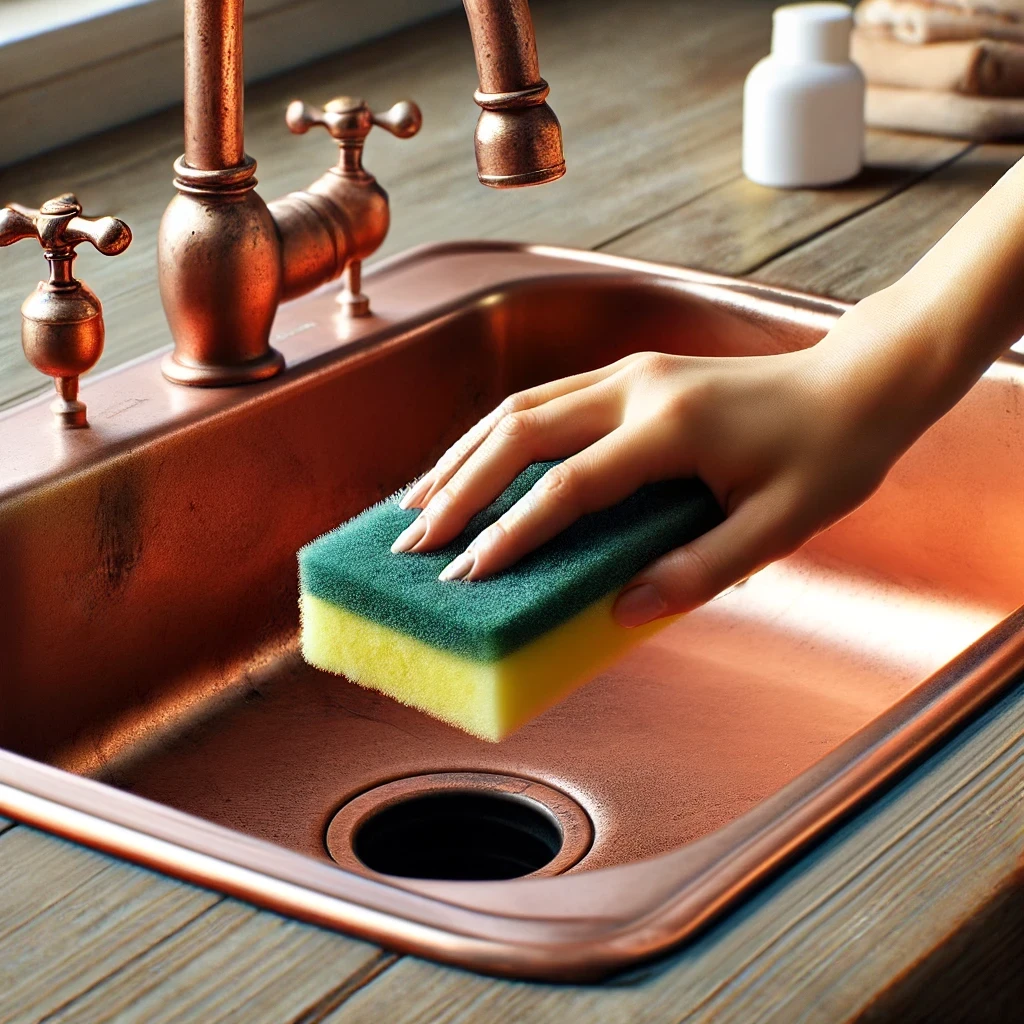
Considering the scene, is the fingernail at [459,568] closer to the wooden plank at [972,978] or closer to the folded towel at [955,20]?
the wooden plank at [972,978]

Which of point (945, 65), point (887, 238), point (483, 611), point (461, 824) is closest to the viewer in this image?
point (483, 611)

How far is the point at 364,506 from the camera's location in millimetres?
1010

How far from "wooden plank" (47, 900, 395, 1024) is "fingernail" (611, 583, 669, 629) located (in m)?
0.26

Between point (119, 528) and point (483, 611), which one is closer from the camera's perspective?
point (483, 611)

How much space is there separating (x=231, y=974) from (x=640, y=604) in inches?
11.5

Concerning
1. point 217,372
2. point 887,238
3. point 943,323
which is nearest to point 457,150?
point 887,238

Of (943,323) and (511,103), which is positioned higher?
(511,103)

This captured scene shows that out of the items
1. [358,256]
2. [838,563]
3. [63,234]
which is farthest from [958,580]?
[63,234]

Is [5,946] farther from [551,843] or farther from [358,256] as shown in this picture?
[358,256]

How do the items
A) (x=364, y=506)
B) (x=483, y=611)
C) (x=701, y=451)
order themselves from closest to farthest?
1. (x=483, y=611)
2. (x=701, y=451)
3. (x=364, y=506)

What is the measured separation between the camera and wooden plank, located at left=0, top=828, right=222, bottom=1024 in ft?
1.61

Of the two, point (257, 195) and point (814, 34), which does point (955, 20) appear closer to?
point (814, 34)

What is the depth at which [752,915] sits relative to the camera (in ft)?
1.67

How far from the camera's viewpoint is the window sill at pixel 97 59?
126cm
